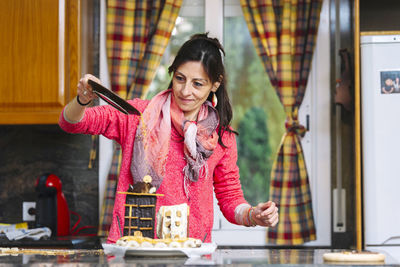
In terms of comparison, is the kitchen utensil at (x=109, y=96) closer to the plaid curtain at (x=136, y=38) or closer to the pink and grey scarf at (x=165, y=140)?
the pink and grey scarf at (x=165, y=140)

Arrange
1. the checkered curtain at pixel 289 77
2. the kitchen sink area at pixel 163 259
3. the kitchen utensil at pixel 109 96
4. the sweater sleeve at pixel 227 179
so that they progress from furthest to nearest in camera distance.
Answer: the checkered curtain at pixel 289 77
the sweater sleeve at pixel 227 179
the kitchen utensil at pixel 109 96
the kitchen sink area at pixel 163 259

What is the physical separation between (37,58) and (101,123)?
1.13m

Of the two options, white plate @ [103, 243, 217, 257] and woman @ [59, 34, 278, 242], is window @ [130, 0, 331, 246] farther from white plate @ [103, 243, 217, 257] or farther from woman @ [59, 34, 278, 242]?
white plate @ [103, 243, 217, 257]

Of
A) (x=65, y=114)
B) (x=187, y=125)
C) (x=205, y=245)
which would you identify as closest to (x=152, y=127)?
(x=187, y=125)

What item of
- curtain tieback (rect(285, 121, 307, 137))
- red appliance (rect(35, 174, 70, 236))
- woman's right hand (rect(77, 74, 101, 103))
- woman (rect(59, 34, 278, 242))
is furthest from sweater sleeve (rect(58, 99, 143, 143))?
curtain tieback (rect(285, 121, 307, 137))

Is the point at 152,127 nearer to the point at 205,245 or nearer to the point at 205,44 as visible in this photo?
the point at 205,44

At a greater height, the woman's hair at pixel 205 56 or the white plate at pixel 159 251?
the woman's hair at pixel 205 56

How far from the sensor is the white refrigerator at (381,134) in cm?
266

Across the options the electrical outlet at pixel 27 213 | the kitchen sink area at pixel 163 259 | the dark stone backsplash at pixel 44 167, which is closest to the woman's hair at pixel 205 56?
the kitchen sink area at pixel 163 259

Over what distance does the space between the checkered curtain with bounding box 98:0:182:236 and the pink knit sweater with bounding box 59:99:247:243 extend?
124cm

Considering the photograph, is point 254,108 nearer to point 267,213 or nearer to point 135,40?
point 135,40

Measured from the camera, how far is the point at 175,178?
6.14 ft

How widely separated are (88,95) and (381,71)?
161cm

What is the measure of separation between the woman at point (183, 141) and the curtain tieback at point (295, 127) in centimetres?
121
